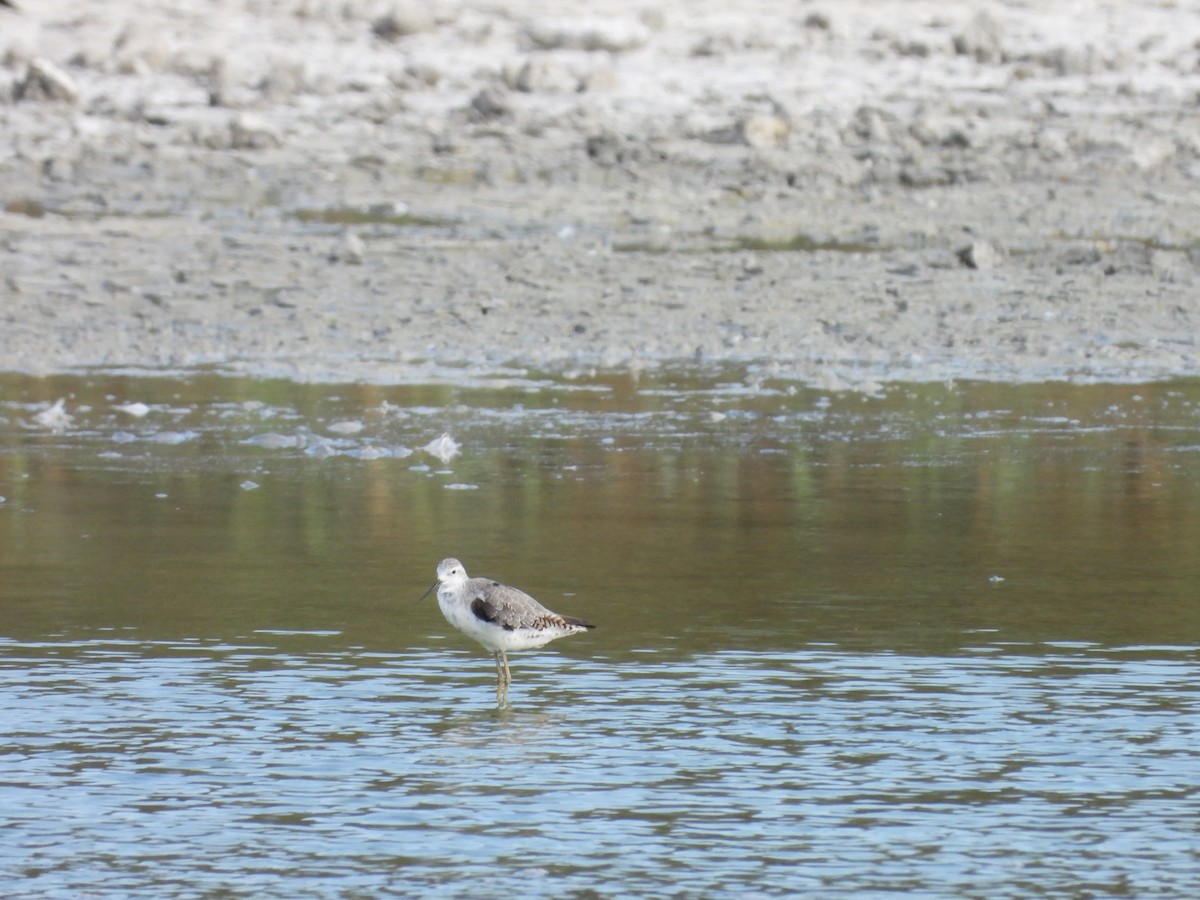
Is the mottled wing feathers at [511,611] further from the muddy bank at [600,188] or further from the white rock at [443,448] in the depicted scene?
the muddy bank at [600,188]

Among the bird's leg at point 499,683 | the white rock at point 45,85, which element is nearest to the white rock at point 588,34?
the white rock at point 45,85

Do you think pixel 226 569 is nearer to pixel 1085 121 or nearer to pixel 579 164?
pixel 579 164

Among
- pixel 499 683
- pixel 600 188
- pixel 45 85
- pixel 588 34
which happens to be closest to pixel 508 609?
pixel 499 683

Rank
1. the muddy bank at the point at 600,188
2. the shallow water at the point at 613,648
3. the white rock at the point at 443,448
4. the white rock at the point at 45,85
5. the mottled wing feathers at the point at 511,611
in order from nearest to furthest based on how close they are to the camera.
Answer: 1. the shallow water at the point at 613,648
2. the mottled wing feathers at the point at 511,611
3. the white rock at the point at 443,448
4. the muddy bank at the point at 600,188
5. the white rock at the point at 45,85

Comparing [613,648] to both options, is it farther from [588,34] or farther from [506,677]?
[588,34]

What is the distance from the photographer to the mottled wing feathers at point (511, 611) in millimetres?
7656

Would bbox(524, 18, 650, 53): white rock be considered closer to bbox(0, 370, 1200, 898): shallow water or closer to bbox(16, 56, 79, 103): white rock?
bbox(16, 56, 79, 103): white rock

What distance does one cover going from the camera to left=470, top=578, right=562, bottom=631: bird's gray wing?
7656 mm

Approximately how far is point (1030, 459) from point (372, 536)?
11.3ft

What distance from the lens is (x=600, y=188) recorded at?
2250 centimetres

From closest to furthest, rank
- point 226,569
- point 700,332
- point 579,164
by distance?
point 226,569
point 700,332
point 579,164

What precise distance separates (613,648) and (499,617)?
76 cm

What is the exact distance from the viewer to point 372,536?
10258 millimetres

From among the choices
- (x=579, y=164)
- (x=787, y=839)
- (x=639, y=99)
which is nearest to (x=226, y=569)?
(x=787, y=839)
